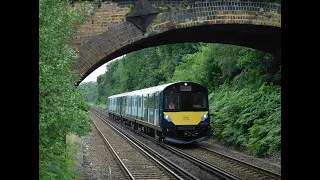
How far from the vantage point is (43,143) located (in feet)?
21.6

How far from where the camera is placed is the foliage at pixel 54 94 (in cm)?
646

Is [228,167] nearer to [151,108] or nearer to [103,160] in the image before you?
[103,160]

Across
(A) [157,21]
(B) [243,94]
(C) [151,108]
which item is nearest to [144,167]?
(A) [157,21]

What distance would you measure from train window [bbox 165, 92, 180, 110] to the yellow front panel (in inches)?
10.6

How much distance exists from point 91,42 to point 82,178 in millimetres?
3443

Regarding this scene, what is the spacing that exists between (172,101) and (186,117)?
2.88 feet

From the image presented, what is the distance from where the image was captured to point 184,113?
646 inches

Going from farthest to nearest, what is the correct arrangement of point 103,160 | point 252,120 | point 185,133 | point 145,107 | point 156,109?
point 145,107 → point 156,109 → point 185,133 → point 252,120 → point 103,160

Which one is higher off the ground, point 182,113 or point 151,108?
point 151,108

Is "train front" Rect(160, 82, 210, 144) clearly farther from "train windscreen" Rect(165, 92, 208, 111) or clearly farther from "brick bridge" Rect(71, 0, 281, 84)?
"brick bridge" Rect(71, 0, 281, 84)

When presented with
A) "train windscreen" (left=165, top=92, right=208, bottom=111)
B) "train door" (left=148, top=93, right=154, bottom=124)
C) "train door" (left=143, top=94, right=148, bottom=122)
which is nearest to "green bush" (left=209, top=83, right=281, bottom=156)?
"train windscreen" (left=165, top=92, right=208, bottom=111)

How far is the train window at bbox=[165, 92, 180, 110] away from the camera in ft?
53.8
